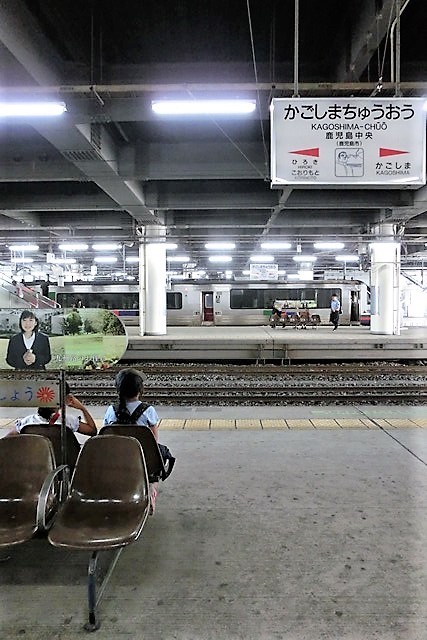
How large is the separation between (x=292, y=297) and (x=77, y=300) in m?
9.50

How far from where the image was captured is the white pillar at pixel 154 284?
48.4 ft

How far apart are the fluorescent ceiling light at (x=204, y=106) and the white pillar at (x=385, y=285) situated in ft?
35.3

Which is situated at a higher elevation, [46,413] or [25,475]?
[46,413]

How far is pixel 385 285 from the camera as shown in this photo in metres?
15.3

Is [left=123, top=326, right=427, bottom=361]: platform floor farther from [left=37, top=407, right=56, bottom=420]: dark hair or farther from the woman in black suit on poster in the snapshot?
the woman in black suit on poster

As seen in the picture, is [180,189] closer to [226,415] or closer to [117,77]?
[117,77]

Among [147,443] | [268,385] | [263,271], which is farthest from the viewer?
[263,271]

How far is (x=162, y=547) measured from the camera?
3139mm

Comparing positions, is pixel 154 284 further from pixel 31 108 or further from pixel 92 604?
pixel 92 604

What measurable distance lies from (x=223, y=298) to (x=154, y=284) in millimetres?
6004

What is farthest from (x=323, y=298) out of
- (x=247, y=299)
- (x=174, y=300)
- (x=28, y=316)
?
(x=28, y=316)

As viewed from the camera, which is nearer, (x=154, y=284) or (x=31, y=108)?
(x=31, y=108)

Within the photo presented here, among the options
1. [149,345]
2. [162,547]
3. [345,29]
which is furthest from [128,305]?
[162,547]

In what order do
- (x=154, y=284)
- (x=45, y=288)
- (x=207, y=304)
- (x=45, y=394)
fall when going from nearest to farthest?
(x=45, y=394) → (x=154, y=284) → (x=45, y=288) → (x=207, y=304)
